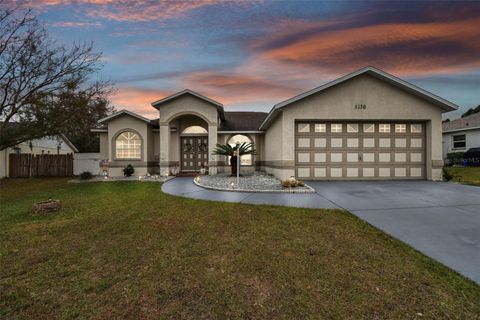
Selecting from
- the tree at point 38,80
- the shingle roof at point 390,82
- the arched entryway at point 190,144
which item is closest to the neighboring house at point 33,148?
the tree at point 38,80

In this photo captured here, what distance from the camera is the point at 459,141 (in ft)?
72.6

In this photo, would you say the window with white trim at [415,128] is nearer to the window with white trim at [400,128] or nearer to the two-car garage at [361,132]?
the two-car garage at [361,132]

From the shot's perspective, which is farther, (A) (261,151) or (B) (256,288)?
(A) (261,151)

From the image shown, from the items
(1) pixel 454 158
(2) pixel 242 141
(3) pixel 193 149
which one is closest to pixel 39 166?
(3) pixel 193 149

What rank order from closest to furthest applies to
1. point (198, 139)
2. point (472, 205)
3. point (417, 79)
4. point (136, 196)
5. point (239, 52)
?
point (472, 205) → point (136, 196) → point (239, 52) → point (417, 79) → point (198, 139)

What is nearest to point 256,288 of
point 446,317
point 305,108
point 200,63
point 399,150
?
point 446,317

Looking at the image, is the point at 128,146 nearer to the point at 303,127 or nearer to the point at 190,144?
the point at 190,144

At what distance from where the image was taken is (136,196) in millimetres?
7992

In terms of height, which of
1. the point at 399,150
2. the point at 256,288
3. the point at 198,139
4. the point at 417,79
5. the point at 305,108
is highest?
the point at 417,79

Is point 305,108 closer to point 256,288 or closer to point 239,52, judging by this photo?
point 239,52

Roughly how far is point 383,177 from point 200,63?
12240 mm

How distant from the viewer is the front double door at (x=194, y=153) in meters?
15.6


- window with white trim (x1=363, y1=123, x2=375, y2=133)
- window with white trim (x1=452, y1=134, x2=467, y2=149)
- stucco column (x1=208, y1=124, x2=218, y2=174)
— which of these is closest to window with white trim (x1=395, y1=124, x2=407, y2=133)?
window with white trim (x1=363, y1=123, x2=375, y2=133)

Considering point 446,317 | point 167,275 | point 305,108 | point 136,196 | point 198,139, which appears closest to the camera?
point 446,317
